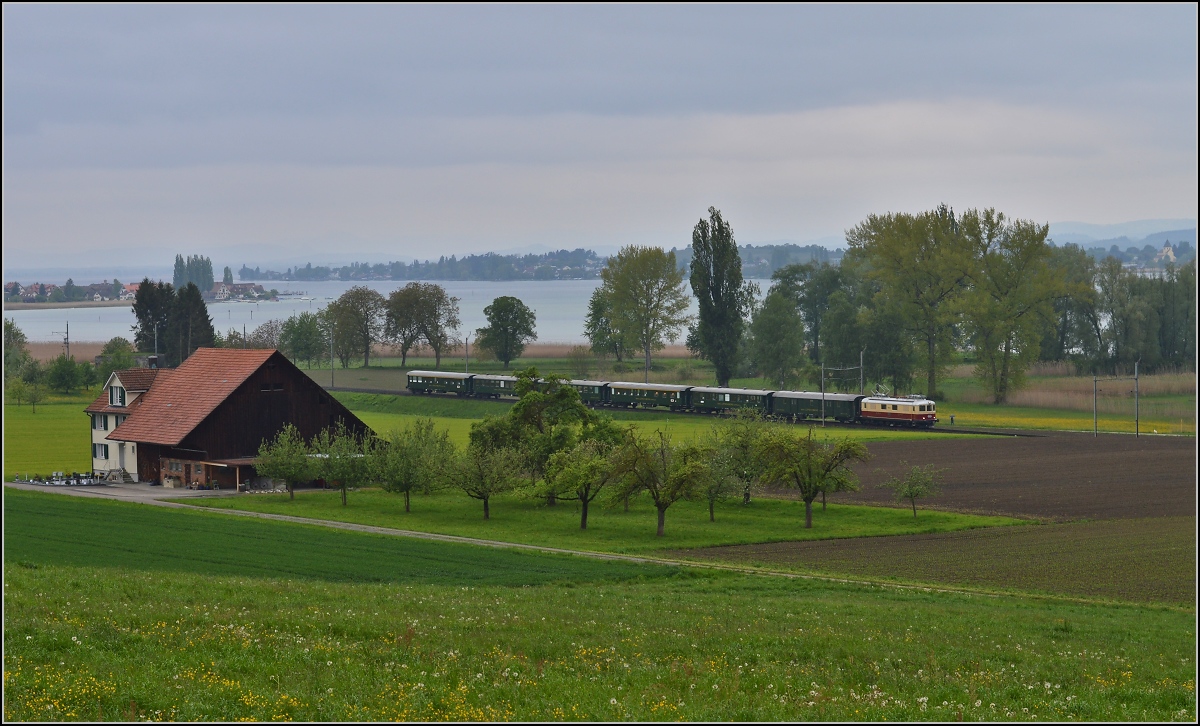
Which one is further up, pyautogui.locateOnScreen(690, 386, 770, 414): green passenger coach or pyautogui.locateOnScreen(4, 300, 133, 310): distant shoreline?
pyautogui.locateOnScreen(4, 300, 133, 310): distant shoreline

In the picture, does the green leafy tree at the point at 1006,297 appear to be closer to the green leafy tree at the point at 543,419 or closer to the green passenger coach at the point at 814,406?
the green passenger coach at the point at 814,406

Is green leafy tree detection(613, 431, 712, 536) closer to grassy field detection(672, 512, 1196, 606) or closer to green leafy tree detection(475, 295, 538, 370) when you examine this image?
grassy field detection(672, 512, 1196, 606)

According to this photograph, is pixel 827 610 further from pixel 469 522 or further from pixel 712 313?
pixel 712 313

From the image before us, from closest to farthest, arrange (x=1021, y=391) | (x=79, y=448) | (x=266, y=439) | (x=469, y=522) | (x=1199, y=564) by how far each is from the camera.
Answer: (x=1199, y=564), (x=469, y=522), (x=266, y=439), (x=79, y=448), (x=1021, y=391)

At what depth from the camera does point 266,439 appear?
179ft

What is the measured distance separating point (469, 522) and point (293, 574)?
15.7 metres

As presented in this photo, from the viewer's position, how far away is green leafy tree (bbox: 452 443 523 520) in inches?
1747

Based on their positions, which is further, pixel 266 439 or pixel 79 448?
pixel 79 448

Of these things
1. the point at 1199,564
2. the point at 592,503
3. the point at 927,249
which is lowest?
the point at 592,503

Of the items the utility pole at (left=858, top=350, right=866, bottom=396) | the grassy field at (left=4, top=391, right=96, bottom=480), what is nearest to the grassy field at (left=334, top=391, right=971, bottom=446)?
the utility pole at (left=858, top=350, right=866, bottom=396)

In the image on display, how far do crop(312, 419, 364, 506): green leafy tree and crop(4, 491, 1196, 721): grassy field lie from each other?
20835 mm

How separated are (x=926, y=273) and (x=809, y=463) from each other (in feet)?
182

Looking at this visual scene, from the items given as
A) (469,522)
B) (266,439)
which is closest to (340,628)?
(469,522)

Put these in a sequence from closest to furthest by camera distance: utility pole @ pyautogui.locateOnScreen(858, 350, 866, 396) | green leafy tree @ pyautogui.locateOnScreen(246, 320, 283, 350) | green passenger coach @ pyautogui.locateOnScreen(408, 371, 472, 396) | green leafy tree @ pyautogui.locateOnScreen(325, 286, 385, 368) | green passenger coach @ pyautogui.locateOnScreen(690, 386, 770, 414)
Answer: green passenger coach @ pyautogui.locateOnScreen(690, 386, 770, 414)
utility pole @ pyautogui.locateOnScreen(858, 350, 866, 396)
green passenger coach @ pyautogui.locateOnScreen(408, 371, 472, 396)
green leafy tree @ pyautogui.locateOnScreen(325, 286, 385, 368)
green leafy tree @ pyautogui.locateOnScreen(246, 320, 283, 350)
